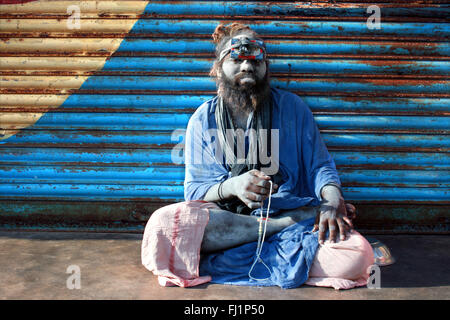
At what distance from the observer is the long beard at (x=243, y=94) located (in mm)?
3615

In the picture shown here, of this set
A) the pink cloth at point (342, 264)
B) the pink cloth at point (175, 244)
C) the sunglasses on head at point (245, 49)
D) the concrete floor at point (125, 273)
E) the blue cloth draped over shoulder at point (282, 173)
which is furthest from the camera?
the sunglasses on head at point (245, 49)

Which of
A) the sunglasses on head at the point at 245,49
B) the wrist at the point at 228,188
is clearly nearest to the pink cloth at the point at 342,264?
the wrist at the point at 228,188

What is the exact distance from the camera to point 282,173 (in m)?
3.64

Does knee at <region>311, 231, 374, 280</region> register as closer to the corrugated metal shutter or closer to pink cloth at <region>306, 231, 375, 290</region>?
pink cloth at <region>306, 231, 375, 290</region>

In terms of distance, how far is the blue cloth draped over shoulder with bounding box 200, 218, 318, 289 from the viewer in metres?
3.15

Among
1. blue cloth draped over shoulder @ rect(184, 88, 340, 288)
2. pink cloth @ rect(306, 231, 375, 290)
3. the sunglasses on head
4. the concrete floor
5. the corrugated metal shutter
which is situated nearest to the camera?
the concrete floor

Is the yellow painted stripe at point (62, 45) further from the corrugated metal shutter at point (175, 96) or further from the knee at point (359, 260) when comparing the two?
the knee at point (359, 260)

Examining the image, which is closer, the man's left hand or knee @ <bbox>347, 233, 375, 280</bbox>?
knee @ <bbox>347, 233, 375, 280</bbox>

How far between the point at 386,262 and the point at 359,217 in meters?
0.85

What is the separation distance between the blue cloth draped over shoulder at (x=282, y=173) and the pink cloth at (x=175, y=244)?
Result: 151 mm

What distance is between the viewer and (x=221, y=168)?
364 cm

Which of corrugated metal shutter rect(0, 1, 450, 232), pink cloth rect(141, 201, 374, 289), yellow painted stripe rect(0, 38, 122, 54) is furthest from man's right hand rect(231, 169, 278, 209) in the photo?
yellow painted stripe rect(0, 38, 122, 54)

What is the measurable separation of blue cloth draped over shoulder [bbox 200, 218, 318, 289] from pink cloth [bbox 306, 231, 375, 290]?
63 mm

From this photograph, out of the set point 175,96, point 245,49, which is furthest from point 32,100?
point 245,49
